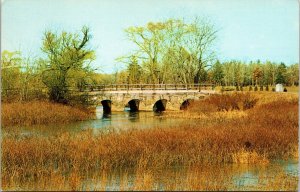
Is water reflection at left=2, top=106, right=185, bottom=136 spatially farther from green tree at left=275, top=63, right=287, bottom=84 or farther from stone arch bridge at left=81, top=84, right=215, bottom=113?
green tree at left=275, top=63, right=287, bottom=84

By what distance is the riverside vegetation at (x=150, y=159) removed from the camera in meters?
12.7

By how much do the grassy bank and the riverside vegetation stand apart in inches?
487

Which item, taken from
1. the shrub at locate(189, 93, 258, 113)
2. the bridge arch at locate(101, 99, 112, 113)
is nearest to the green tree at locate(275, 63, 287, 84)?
the bridge arch at locate(101, 99, 112, 113)

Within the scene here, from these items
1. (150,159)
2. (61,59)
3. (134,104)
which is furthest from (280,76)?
(150,159)

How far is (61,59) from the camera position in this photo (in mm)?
38469

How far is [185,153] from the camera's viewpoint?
1638cm

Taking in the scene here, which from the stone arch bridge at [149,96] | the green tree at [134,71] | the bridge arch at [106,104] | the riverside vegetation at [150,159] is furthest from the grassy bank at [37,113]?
the green tree at [134,71]

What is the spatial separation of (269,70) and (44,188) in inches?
3175

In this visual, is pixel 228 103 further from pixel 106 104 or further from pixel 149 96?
pixel 106 104

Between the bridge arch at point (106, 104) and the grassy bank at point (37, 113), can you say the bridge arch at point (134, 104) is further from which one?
the grassy bank at point (37, 113)

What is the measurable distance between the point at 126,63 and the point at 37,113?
85.2ft

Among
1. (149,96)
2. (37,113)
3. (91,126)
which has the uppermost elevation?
(149,96)

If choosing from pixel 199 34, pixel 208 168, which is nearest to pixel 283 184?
pixel 208 168

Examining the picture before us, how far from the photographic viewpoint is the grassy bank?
30.1 metres
